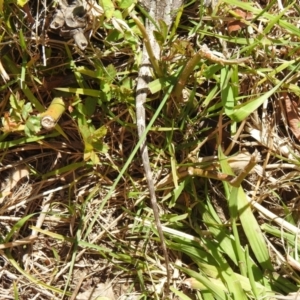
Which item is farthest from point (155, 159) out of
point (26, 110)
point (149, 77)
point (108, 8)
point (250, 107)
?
point (108, 8)

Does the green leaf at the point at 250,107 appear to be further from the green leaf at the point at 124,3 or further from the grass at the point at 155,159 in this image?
the green leaf at the point at 124,3

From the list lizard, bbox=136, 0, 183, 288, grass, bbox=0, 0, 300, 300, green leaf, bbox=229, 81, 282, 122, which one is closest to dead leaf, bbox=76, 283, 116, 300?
grass, bbox=0, 0, 300, 300

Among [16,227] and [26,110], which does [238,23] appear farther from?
[16,227]

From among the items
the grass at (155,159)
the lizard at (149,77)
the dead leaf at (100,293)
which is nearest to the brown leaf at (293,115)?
the grass at (155,159)

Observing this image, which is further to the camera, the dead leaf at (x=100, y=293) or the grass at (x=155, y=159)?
the dead leaf at (x=100, y=293)

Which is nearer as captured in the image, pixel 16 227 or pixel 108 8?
pixel 108 8

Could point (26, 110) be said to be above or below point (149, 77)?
below
